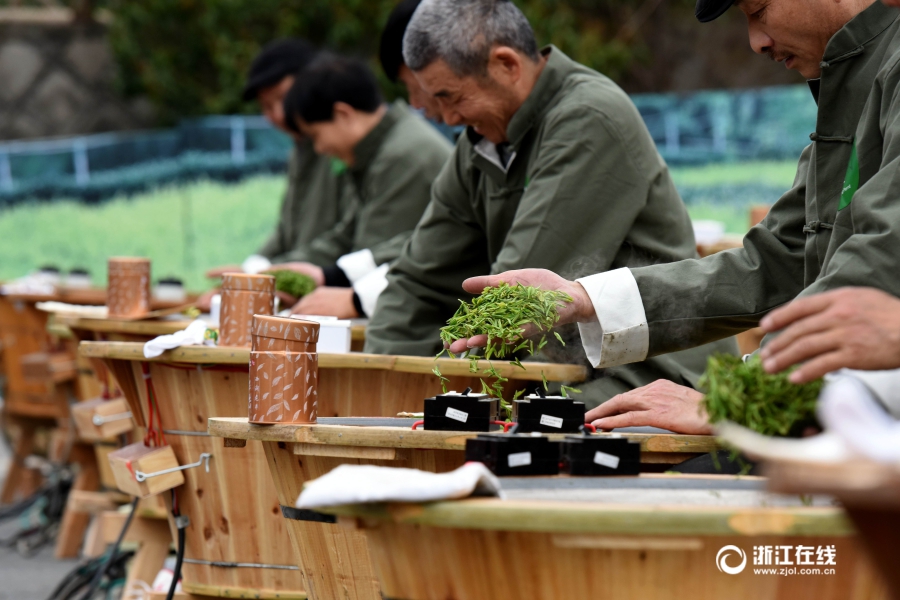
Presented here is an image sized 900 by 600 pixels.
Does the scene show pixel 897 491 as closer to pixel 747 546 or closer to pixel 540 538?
pixel 747 546

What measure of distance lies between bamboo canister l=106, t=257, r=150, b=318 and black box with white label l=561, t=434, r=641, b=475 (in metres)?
2.80

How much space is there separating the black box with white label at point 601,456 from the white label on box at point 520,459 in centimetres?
8

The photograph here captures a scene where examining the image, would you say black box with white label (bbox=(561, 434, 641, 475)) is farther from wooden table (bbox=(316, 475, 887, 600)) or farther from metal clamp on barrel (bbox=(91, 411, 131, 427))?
metal clamp on barrel (bbox=(91, 411, 131, 427))

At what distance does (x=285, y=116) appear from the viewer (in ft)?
20.8

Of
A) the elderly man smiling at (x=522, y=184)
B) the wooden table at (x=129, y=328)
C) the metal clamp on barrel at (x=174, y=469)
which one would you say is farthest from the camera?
the wooden table at (x=129, y=328)

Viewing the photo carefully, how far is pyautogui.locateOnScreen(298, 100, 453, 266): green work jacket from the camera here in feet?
18.8

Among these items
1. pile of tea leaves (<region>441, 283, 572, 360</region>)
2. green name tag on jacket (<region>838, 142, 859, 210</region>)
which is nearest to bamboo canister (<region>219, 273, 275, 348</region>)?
pile of tea leaves (<region>441, 283, 572, 360</region>)

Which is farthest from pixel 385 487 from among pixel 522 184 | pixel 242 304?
pixel 522 184

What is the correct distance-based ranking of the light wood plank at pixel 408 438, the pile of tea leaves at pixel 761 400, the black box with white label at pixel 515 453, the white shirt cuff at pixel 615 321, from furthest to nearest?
the white shirt cuff at pixel 615 321, the light wood plank at pixel 408 438, the black box with white label at pixel 515 453, the pile of tea leaves at pixel 761 400

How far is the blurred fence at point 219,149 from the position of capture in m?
8.75

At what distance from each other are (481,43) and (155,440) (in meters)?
1.79

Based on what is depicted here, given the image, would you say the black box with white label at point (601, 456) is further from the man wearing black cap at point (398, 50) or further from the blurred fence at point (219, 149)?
the blurred fence at point (219, 149)

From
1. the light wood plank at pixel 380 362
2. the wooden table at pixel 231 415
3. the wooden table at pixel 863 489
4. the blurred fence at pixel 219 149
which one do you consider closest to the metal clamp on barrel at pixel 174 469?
the wooden table at pixel 231 415

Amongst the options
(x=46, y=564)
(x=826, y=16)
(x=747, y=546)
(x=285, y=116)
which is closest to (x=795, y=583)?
(x=747, y=546)
